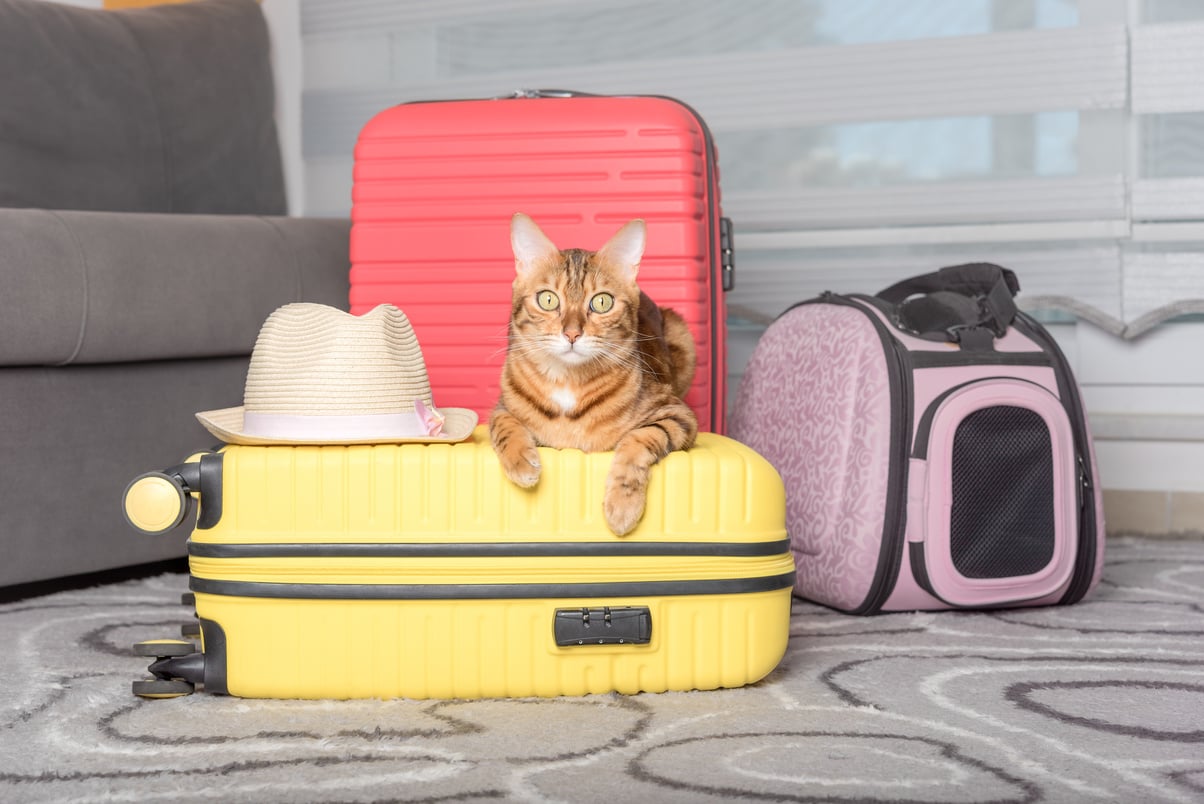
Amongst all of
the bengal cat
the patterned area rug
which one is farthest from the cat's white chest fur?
the patterned area rug

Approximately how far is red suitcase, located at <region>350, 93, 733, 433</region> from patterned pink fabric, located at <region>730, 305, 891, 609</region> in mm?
151

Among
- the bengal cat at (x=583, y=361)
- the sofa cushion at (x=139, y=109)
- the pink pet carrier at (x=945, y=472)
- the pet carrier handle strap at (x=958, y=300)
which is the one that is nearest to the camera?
the bengal cat at (x=583, y=361)

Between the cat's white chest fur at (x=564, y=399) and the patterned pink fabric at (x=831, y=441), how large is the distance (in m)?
0.51

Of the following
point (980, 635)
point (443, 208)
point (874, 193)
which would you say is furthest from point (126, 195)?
point (980, 635)

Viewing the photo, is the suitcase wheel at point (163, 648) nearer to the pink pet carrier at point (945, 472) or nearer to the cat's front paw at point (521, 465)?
the cat's front paw at point (521, 465)

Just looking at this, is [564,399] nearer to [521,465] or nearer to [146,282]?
[521,465]

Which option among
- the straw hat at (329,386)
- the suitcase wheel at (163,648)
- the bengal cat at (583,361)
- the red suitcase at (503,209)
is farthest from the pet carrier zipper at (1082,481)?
the suitcase wheel at (163,648)

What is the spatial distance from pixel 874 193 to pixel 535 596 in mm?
1481

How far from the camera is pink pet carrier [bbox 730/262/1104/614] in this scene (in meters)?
1.60

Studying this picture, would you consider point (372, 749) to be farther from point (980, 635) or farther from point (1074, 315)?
point (1074, 315)

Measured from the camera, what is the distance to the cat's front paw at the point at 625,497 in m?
1.20

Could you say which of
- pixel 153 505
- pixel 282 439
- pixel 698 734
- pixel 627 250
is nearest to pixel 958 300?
pixel 627 250

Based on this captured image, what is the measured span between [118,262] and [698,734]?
1164mm

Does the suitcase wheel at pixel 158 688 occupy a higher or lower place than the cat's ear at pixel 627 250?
lower
